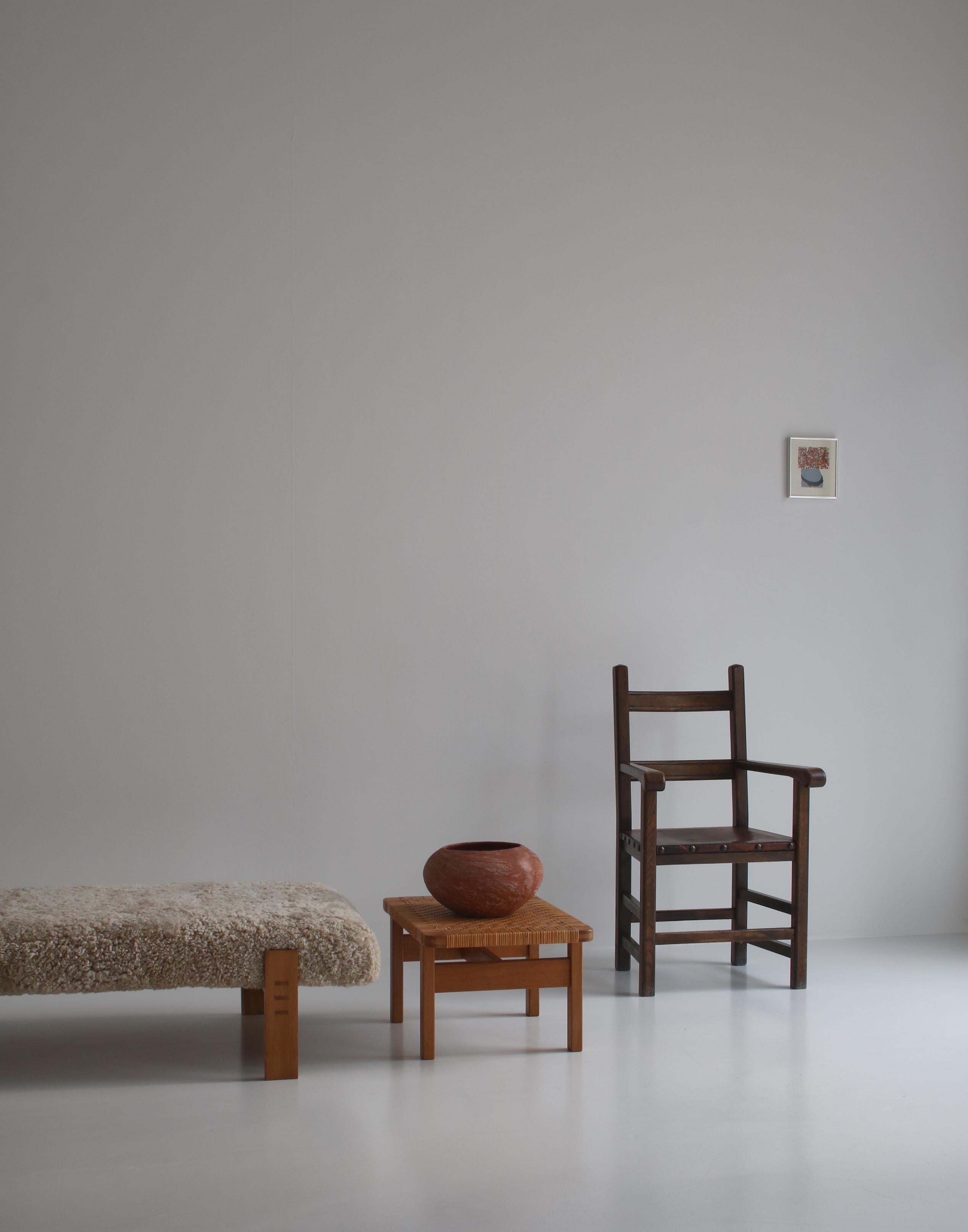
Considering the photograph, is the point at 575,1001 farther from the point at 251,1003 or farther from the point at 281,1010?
the point at 251,1003

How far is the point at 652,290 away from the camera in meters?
3.83

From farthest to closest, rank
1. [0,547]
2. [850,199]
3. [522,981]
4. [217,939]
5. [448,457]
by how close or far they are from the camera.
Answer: [850,199] → [448,457] → [0,547] → [522,981] → [217,939]

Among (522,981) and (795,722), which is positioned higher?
(795,722)

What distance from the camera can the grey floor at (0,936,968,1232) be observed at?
1851 millimetres

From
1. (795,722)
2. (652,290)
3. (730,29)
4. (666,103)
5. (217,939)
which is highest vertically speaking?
(730,29)

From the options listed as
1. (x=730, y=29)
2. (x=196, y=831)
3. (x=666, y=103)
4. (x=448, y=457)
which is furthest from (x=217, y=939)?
(x=730, y=29)

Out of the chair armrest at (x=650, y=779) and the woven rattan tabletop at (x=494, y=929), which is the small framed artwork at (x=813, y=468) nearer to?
the chair armrest at (x=650, y=779)

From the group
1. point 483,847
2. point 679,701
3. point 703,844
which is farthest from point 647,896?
point 679,701

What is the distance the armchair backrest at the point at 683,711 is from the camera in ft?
11.4

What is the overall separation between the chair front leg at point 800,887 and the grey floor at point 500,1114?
0.08 meters

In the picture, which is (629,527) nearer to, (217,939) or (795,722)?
(795,722)

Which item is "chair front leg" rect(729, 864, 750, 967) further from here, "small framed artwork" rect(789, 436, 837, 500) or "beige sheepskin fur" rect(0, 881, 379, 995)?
"beige sheepskin fur" rect(0, 881, 379, 995)

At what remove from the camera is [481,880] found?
2.68m

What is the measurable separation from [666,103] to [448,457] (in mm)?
1477
